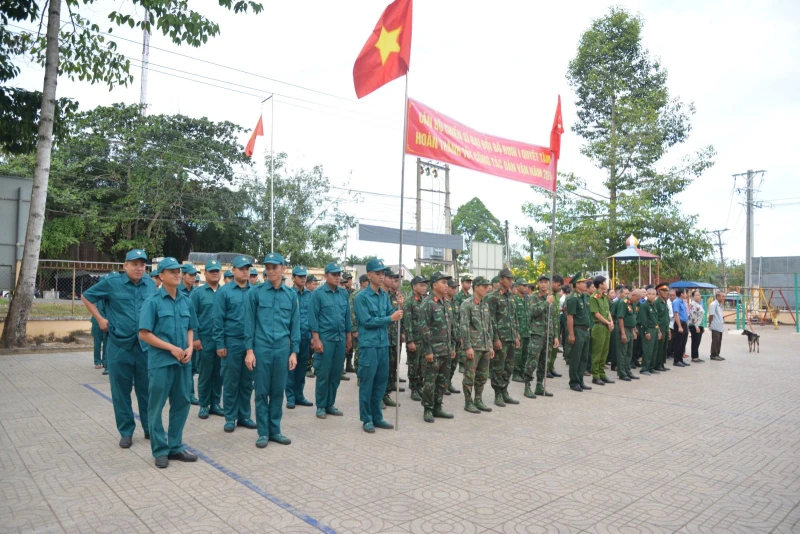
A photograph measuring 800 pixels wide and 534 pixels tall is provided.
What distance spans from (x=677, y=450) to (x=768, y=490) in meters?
1.16

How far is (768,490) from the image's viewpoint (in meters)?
4.66

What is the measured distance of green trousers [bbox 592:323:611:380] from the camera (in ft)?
33.5

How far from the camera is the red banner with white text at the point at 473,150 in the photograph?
7.81 metres

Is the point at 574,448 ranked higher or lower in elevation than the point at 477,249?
lower

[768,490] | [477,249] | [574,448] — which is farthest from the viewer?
[477,249]

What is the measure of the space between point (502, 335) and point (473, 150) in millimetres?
2938

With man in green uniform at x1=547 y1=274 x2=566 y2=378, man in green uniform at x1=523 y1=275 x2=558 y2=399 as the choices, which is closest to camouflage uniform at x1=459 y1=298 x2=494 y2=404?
man in green uniform at x1=523 y1=275 x2=558 y2=399

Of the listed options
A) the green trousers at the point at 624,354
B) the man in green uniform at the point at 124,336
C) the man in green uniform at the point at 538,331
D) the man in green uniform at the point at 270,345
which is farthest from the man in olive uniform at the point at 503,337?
the man in green uniform at the point at 124,336

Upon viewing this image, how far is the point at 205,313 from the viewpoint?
287 inches

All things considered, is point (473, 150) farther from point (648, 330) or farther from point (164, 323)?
point (648, 330)

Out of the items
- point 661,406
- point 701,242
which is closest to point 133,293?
point 661,406

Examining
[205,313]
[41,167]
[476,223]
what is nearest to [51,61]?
[41,167]

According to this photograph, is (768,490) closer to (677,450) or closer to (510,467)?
(677,450)

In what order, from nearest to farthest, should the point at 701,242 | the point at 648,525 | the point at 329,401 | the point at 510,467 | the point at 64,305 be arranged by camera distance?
the point at 648,525
the point at 510,467
the point at 329,401
the point at 64,305
the point at 701,242
